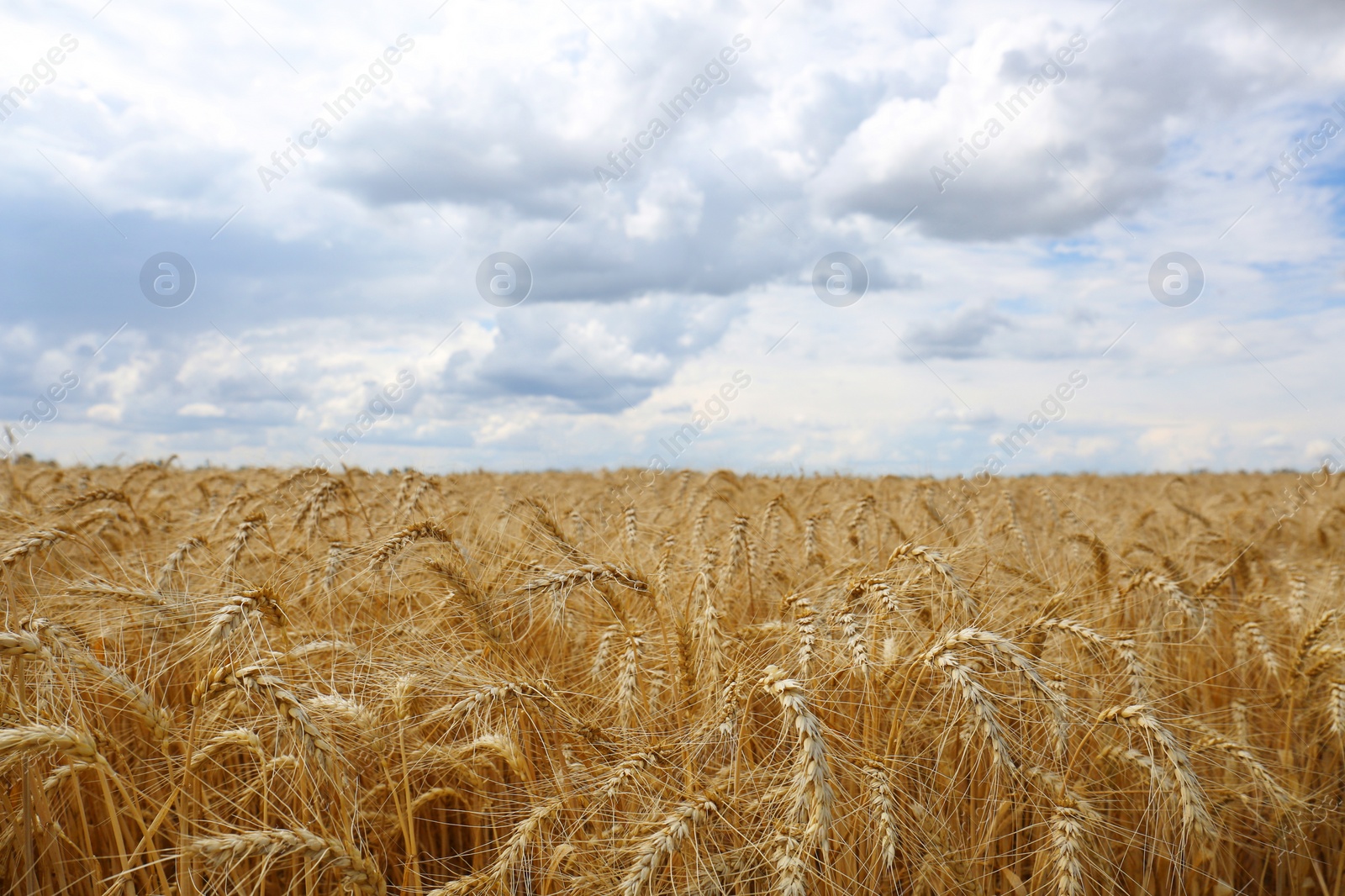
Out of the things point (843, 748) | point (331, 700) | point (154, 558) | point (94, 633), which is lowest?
point (843, 748)

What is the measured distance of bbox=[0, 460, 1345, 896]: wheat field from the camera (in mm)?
2225

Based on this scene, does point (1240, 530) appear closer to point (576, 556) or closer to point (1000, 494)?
point (1000, 494)

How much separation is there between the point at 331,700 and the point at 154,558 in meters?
2.91

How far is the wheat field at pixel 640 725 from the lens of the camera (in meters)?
2.22

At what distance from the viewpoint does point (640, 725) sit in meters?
2.79

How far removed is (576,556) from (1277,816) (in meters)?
3.14

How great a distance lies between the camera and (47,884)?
2379 millimetres

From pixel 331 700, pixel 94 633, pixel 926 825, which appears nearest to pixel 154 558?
pixel 94 633

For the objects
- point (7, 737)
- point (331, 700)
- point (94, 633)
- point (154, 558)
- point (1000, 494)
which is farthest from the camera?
point (1000, 494)

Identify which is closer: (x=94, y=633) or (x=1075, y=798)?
(x=1075, y=798)

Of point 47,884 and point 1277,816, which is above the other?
point 47,884

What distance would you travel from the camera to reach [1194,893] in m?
3.01

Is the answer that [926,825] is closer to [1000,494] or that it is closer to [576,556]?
[576,556]

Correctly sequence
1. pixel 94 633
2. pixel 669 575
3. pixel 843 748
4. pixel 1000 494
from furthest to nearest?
pixel 1000 494 → pixel 669 575 → pixel 94 633 → pixel 843 748
